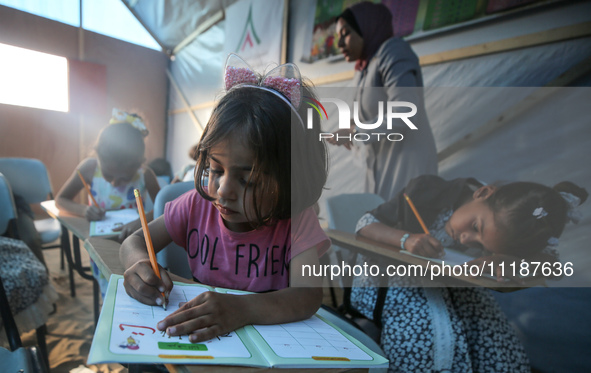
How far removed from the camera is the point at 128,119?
1904mm

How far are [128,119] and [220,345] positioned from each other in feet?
5.92

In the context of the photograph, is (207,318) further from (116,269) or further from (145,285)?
(116,269)

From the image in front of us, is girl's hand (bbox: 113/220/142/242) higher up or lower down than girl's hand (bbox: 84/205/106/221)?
higher up

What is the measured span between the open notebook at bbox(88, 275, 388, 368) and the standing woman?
52.2 inches

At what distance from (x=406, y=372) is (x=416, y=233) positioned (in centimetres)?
43

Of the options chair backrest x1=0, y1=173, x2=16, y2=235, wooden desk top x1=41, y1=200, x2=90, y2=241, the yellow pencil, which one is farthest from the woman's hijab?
chair backrest x1=0, y1=173, x2=16, y2=235

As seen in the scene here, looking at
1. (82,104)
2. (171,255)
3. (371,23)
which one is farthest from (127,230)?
(82,104)

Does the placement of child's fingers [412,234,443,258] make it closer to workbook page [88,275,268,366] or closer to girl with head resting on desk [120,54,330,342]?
girl with head resting on desk [120,54,330,342]

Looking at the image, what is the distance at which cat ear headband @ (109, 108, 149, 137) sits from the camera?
1.88 m

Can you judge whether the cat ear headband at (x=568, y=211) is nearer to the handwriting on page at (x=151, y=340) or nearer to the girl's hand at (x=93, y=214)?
the handwriting on page at (x=151, y=340)

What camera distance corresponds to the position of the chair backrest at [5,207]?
4.44 feet

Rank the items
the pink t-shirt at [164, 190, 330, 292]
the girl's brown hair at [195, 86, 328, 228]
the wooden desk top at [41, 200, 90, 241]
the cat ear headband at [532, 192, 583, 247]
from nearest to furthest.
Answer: the girl's brown hair at [195, 86, 328, 228] → the pink t-shirt at [164, 190, 330, 292] → the cat ear headband at [532, 192, 583, 247] → the wooden desk top at [41, 200, 90, 241]

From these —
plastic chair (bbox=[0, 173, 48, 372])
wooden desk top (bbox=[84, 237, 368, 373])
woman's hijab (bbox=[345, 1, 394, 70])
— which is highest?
woman's hijab (bbox=[345, 1, 394, 70])

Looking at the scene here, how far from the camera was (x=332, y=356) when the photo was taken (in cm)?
44
